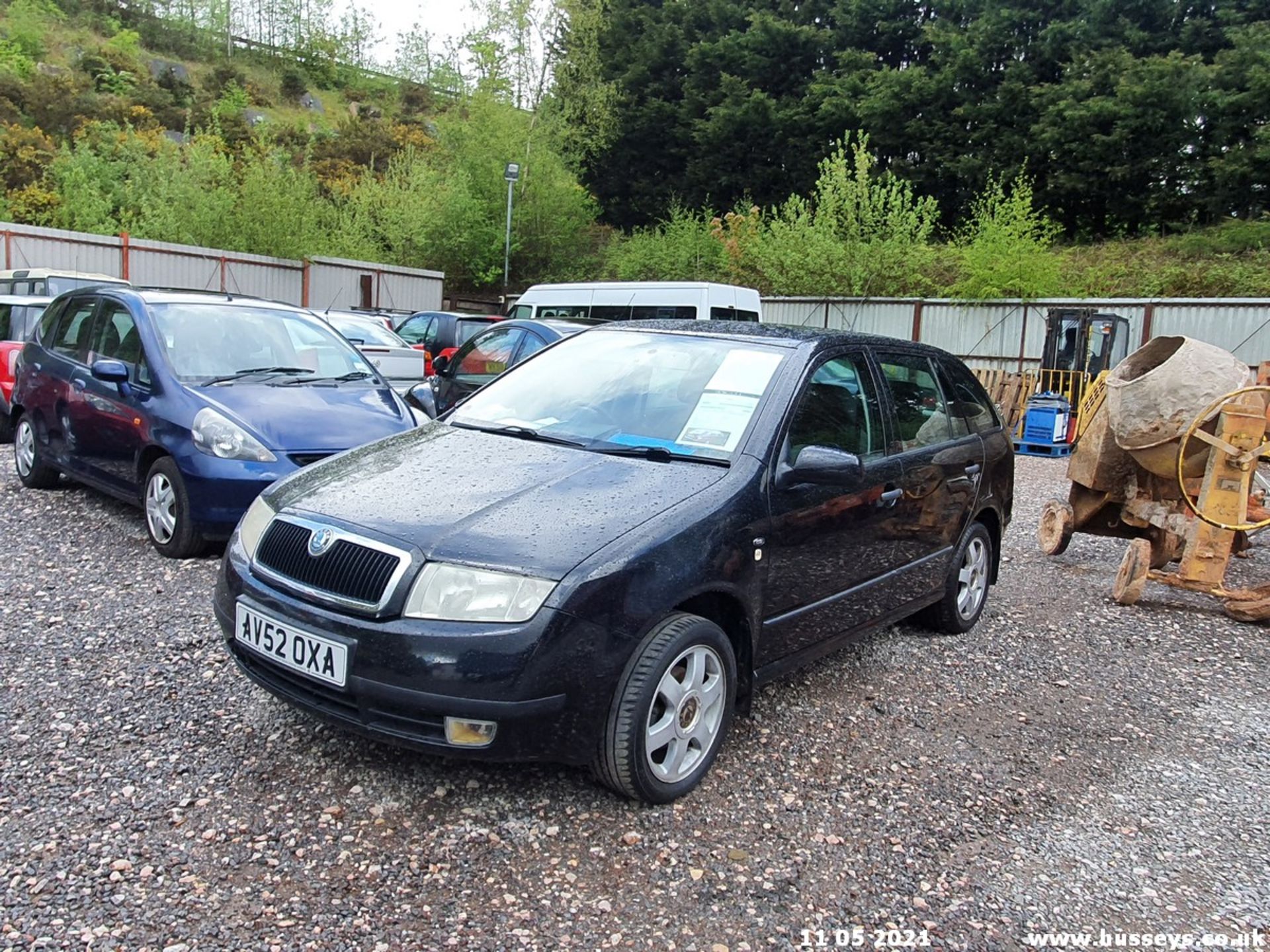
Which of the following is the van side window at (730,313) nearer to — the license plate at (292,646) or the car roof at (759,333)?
the car roof at (759,333)

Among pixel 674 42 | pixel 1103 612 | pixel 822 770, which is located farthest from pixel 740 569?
pixel 674 42

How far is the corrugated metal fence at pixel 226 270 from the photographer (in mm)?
19703

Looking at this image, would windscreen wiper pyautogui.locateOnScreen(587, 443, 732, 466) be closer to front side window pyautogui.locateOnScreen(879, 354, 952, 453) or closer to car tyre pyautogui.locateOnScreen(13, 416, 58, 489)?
front side window pyautogui.locateOnScreen(879, 354, 952, 453)

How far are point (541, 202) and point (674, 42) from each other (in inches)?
462

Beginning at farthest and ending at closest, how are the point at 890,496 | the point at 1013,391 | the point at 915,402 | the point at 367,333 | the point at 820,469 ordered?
1. the point at 1013,391
2. the point at 367,333
3. the point at 915,402
4. the point at 890,496
5. the point at 820,469

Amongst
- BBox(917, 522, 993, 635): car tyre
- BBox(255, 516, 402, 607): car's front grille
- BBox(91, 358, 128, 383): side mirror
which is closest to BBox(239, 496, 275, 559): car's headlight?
BBox(255, 516, 402, 607): car's front grille

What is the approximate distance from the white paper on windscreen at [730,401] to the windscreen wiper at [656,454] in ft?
0.26

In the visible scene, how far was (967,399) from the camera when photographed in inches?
209

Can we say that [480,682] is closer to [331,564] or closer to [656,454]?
[331,564]
